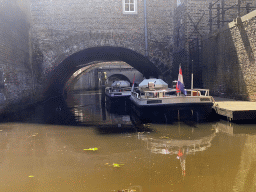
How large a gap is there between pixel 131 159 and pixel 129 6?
530 inches

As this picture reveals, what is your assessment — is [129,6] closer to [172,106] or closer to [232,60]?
[232,60]

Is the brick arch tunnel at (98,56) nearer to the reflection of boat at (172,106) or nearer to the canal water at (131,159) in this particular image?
the reflection of boat at (172,106)

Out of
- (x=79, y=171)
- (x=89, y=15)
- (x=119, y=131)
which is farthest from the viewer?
(x=89, y=15)

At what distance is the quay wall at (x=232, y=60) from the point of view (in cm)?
1102

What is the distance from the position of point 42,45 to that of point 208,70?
966cm

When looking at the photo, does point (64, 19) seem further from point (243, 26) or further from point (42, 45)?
point (243, 26)

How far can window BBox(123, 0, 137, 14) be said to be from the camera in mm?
16953

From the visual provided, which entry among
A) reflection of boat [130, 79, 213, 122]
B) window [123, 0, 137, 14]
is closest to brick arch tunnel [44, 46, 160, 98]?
window [123, 0, 137, 14]

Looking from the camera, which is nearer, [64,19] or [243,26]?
[243,26]

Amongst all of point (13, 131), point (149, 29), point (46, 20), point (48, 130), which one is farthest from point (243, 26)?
point (46, 20)

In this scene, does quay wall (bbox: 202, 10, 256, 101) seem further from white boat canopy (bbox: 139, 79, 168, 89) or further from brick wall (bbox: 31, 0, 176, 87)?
brick wall (bbox: 31, 0, 176, 87)

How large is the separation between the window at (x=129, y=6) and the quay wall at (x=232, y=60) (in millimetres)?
4603

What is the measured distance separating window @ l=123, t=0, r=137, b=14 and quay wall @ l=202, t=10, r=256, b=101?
4.60m

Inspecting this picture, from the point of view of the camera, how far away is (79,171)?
466cm
